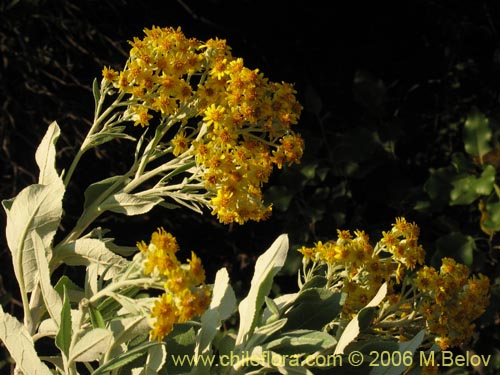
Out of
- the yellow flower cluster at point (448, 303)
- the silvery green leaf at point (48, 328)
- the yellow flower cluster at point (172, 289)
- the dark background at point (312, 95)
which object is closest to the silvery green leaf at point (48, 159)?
the silvery green leaf at point (48, 328)

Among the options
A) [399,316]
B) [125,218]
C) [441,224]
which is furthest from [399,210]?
[399,316]

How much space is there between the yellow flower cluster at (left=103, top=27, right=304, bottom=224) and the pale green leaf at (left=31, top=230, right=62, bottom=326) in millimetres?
212

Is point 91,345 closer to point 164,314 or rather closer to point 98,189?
point 164,314

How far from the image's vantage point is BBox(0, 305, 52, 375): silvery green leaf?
849mm

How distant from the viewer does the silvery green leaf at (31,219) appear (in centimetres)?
89

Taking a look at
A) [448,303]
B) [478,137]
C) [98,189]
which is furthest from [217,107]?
[478,137]

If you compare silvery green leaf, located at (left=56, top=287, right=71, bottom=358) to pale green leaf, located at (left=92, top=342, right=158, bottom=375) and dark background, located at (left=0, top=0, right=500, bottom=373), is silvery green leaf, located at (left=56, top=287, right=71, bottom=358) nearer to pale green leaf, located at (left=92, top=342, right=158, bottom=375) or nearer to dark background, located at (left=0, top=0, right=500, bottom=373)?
pale green leaf, located at (left=92, top=342, right=158, bottom=375)

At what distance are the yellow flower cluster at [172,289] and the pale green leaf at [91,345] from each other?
70 millimetres

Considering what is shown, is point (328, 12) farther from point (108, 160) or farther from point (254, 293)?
point (254, 293)

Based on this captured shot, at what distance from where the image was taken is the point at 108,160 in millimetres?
2250

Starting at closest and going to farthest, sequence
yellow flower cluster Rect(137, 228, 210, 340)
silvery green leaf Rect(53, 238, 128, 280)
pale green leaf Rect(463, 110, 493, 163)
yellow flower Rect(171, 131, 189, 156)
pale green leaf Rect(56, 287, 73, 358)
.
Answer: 1. yellow flower cluster Rect(137, 228, 210, 340)
2. pale green leaf Rect(56, 287, 73, 358)
3. silvery green leaf Rect(53, 238, 128, 280)
4. yellow flower Rect(171, 131, 189, 156)
5. pale green leaf Rect(463, 110, 493, 163)

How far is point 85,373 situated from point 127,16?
957 mm

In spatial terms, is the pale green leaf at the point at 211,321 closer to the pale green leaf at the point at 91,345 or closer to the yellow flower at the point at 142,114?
the pale green leaf at the point at 91,345

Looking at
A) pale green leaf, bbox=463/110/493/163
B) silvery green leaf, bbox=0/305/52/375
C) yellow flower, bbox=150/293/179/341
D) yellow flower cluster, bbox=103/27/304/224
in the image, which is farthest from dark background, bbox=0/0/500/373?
yellow flower, bbox=150/293/179/341
